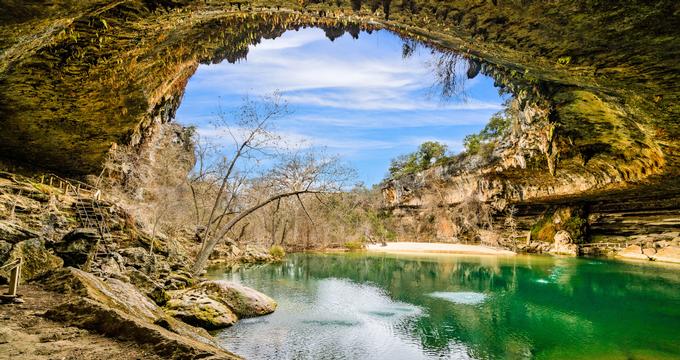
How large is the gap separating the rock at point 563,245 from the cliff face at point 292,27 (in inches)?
614

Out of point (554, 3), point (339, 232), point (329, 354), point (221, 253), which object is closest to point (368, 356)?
point (329, 354)

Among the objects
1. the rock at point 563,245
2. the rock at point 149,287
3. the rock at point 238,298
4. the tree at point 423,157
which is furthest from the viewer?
the tree at point 423,157

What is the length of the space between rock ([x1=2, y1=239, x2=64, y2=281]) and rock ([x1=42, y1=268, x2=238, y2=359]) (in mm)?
574

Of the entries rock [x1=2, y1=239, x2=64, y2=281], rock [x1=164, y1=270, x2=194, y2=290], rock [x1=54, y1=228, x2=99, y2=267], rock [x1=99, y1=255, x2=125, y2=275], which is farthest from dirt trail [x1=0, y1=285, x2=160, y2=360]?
rock [x1=164, y1=270, x2=194, y2=290]

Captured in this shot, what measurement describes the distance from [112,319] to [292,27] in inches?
223

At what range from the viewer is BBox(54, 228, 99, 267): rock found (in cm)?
650

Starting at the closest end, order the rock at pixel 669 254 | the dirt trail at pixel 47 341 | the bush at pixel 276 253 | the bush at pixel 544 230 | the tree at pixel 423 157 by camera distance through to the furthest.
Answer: the dirt trail at pixel 47 341, the rock at pixel 669 254, the bush at pixel 276 253, the bush at pixel 544 230, the tree at pixel 423 157

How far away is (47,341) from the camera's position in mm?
2906

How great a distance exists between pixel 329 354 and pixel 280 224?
983 inches

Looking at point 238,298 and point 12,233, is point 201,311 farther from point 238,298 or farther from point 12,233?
point 12,233

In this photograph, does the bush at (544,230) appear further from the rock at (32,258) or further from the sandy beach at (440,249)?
the rock at (32,258)

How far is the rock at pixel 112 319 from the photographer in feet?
9.30

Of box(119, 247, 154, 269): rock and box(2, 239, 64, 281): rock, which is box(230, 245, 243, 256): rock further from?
box(2, 239, 64, 281): rock

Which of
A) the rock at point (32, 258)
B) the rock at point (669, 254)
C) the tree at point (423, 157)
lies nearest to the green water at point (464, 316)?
the rock at point (32, 258)
